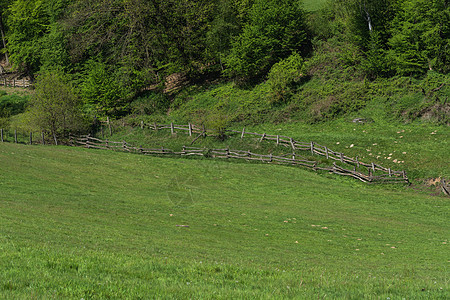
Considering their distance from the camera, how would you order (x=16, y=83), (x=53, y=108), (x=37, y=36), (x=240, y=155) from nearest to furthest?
(x=240, y=155) < (x=53, y=108) < (x=37, y=36) < (x=16, y=83)

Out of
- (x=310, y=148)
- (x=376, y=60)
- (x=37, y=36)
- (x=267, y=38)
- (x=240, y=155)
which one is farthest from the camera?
(x=37, y=36)

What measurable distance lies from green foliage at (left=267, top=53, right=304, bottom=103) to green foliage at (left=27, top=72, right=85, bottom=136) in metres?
27.7

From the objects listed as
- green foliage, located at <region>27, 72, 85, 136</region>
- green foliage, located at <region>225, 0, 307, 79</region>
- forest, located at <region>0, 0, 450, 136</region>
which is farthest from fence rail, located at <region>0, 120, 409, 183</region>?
green foliage, located at <region>225, 0, 307, 79</region>

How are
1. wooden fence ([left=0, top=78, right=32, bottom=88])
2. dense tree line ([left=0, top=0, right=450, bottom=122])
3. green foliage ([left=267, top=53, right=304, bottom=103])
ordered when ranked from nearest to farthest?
green foliage ([left=267, top=53, right=304, bottom=103]), dense tree line ([left=0, top=0, right=450, bottom=122]), wooden fence ([left=0, top=78, right=32, bottom=88])

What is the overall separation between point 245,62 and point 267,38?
5.12 metres

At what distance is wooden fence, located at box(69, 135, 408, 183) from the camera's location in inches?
1329

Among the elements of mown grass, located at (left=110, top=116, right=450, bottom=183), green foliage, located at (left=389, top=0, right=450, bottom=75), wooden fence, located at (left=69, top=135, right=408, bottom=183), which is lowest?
wooden fence, located at (left=69, top=135, right=408, bottom=183)

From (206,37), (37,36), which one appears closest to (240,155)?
(206,37)

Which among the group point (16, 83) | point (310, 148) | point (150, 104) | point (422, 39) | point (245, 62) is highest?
point (422, 39)

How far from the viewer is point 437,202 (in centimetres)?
2823

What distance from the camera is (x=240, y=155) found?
135ft

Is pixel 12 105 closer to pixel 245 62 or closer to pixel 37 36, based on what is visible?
pixel 37 36

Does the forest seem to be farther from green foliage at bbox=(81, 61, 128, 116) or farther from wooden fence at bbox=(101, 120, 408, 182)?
wooden fence at bbox=(101, 120, 408, 182)

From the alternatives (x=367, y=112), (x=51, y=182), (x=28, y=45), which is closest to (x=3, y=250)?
(x=51, y=182)
